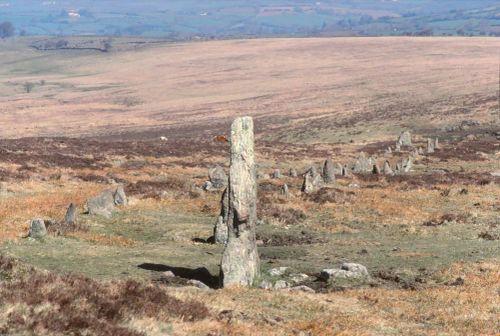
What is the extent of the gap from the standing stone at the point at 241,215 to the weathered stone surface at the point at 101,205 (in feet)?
38.6

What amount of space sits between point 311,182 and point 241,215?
21977 mm

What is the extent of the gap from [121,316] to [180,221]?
19259mm

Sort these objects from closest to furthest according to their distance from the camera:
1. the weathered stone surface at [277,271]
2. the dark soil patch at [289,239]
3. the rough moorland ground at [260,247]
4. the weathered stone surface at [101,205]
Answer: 1. the rough moorland ground at [260,247]
2. the weathered stone surface at [277,271]
3. the dark soil patch at [289,239]
4. the weathered stone surface at [101,205]

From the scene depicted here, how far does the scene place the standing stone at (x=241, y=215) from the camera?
19.5 meters

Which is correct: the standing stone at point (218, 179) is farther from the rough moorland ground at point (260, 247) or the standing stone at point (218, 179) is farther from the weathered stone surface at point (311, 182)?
the weathered stone surface at point (311, 182)

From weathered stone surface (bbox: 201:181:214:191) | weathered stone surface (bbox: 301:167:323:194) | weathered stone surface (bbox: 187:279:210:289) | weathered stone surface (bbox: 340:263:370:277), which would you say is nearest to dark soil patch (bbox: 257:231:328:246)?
weathered stone surface (bbox: 340:263:370:277)

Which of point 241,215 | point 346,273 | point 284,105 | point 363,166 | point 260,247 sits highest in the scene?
point 241,215

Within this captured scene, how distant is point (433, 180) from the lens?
46281mm

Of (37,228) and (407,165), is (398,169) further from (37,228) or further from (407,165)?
(37,228)

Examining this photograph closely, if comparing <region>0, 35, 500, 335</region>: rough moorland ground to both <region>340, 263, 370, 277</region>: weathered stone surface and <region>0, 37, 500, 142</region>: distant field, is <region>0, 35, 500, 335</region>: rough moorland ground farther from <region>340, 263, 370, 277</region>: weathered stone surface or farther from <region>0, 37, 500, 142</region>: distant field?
<region>0, 37, 500, 142</region>: distant field

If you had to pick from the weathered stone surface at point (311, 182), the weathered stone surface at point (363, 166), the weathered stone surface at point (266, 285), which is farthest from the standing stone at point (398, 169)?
the weathered stone surface at point (266, 285)

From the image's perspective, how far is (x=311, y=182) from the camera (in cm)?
4172

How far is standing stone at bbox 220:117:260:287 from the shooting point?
64.1 ft

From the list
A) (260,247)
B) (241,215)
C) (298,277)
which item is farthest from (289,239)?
(241,215)
